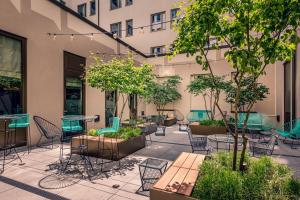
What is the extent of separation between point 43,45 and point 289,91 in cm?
1124

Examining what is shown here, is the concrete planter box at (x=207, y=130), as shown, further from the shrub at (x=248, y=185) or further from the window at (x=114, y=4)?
the window at (x=114, y=4)

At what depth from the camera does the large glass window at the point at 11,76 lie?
215 inches

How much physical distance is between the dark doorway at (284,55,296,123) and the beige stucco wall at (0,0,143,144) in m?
9.84

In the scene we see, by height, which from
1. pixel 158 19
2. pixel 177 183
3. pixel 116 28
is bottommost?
pixel 177 183

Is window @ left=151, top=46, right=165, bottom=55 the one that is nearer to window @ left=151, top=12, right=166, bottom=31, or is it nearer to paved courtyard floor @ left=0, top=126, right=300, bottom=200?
window @ left=151, top=12, right=166, bottom=31

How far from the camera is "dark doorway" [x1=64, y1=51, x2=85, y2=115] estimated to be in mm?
7492

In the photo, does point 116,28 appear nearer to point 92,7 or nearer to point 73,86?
point 92,7

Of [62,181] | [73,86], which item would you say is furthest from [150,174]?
[73,86]

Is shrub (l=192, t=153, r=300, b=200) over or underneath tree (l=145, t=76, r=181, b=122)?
underneath

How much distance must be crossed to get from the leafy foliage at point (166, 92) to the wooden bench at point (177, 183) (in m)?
8.53

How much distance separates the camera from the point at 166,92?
12039 mm

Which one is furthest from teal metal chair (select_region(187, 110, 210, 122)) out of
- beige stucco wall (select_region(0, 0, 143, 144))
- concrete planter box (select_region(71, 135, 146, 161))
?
beige stucco wall (select_region(0, 0, 143, 144))

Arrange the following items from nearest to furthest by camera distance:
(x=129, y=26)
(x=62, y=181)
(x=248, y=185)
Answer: (x=248, y=185)
(x=62, y=181)
(x=129, y=26)

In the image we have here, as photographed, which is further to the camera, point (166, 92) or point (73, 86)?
point (166, 92)
